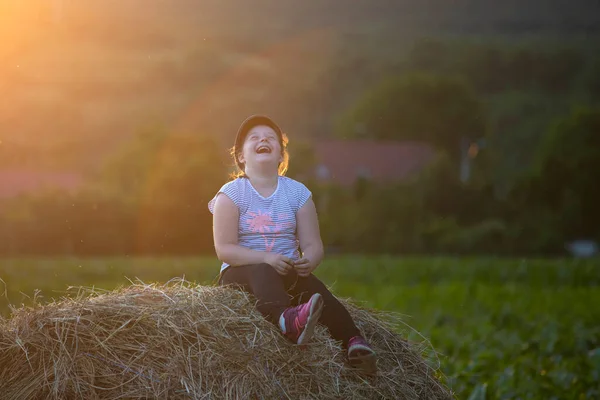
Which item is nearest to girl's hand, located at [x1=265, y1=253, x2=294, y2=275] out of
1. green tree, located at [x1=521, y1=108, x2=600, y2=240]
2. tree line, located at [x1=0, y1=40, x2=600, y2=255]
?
tree line, located at [x1=0, y1=40, x2=600, y2=255]

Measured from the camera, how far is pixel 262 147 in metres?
4.54

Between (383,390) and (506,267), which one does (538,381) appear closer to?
(383,390)

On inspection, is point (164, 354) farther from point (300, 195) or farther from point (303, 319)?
point (300, 195)

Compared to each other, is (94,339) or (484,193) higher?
(94,339)

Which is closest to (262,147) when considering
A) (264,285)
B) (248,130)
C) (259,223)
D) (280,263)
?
(248,130)

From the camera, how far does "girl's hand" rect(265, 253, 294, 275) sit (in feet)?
14.0

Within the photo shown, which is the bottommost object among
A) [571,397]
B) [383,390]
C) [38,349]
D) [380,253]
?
[380,253]


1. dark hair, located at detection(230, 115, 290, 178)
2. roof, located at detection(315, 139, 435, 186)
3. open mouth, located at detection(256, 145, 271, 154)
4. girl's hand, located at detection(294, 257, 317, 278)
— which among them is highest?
dark hair, located at detection(230, 115, 290, 178)

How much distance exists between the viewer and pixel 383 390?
4188mm

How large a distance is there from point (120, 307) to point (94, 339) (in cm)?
21

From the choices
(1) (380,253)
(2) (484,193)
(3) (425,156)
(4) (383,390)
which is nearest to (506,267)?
(1) (380,253)

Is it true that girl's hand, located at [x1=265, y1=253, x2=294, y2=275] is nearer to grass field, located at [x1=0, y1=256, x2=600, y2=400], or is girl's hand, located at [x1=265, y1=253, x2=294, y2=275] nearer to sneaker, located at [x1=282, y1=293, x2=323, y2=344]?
sneaker, located at [x1=282, y1=293, x2=323, y2=344]

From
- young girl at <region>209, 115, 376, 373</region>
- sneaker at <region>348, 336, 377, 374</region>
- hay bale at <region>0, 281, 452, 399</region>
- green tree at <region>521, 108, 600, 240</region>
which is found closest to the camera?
hay bale at <region>0, 281, 452, 399</region>

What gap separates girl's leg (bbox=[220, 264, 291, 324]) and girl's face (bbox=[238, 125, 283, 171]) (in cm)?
56
